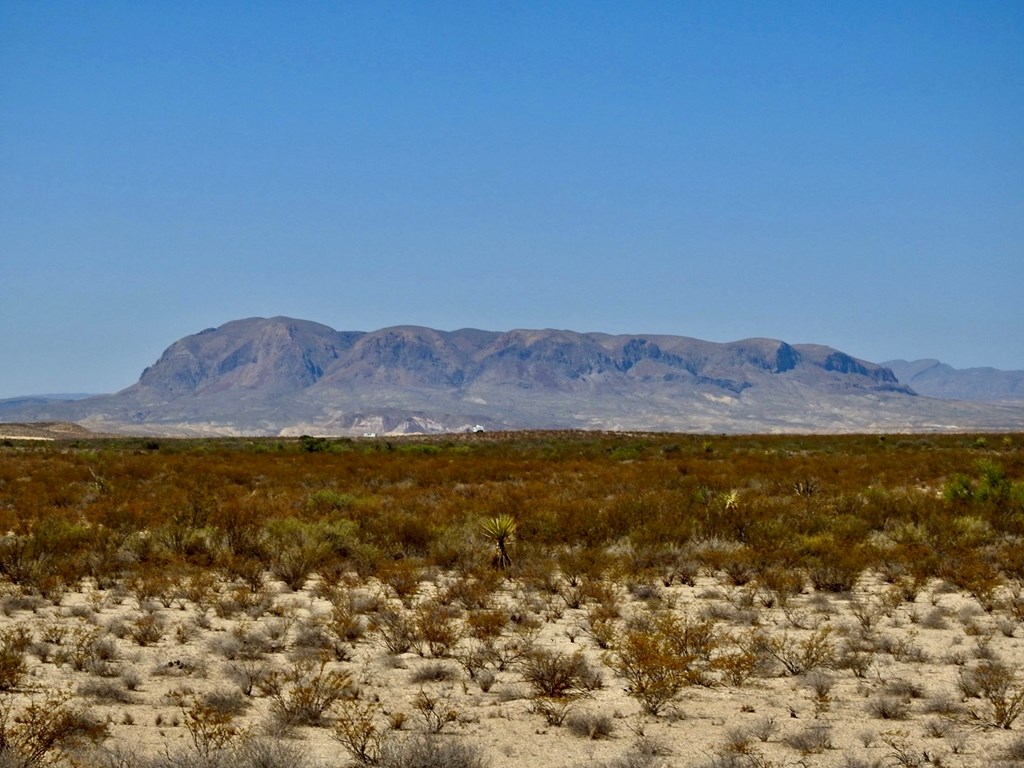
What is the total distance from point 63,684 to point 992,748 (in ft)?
26.6

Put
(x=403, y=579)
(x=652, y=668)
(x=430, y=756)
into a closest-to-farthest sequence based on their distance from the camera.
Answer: (x=430, y=756) → (x=652, y=668) → (x=403, y=579)

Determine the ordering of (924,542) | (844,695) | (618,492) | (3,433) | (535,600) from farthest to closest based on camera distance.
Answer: (3,433) < (618,492) < (924,542) < (535,600) < (844,695)

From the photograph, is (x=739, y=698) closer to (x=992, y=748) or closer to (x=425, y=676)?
(x=992, y=748)

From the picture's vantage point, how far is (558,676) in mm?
9086

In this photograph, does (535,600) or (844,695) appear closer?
(844,695)

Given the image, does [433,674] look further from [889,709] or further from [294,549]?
[294,549]

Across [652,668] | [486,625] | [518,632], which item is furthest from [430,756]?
[518,632]

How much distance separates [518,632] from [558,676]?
6.20 ft

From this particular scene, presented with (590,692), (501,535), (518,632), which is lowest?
(590,692)

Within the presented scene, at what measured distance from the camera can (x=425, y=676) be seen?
9359 mm

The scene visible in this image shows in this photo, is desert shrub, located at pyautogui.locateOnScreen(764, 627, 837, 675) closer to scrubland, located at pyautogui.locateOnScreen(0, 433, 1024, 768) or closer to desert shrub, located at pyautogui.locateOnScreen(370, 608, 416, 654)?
scrubland, located at pyautogui.locateOnScreen(0, 433, 1024, 768)

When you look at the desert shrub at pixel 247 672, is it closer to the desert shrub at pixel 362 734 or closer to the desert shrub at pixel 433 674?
the desert shrub at pixel 362 734

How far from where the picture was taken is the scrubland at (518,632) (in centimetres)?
759

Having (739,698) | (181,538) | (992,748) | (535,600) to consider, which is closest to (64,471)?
(181,538)
